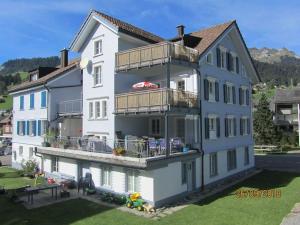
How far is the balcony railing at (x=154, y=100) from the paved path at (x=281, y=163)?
54.1 ft

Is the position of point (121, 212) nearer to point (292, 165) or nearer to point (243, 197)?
point (243, 197)

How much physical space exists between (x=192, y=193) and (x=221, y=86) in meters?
10.5

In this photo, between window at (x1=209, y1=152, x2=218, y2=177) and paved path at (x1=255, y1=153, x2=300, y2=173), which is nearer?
window at (x1=209, y1=152, x2=218, y2=177)

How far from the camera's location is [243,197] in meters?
22.7

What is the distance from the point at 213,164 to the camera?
27672mm

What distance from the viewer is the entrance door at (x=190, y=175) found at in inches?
941

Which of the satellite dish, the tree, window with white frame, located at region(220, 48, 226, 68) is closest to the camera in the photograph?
the satellite dish

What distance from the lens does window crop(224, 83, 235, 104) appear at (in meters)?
30.0

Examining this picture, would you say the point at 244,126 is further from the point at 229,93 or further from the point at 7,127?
the point at 7,127

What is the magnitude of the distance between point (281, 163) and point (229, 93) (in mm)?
13493

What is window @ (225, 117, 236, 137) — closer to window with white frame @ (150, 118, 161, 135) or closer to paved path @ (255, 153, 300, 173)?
window with white frame @ (150, 118, 161, 135)

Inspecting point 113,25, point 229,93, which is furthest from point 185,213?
point 229,93

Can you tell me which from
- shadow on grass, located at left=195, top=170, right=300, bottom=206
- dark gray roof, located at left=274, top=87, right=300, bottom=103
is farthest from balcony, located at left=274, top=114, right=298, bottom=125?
shadow on grass, located at left=195, top=170, right=300, bottom=206

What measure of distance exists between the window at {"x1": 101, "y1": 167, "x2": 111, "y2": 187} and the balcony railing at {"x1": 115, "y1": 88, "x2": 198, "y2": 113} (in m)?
4.46
